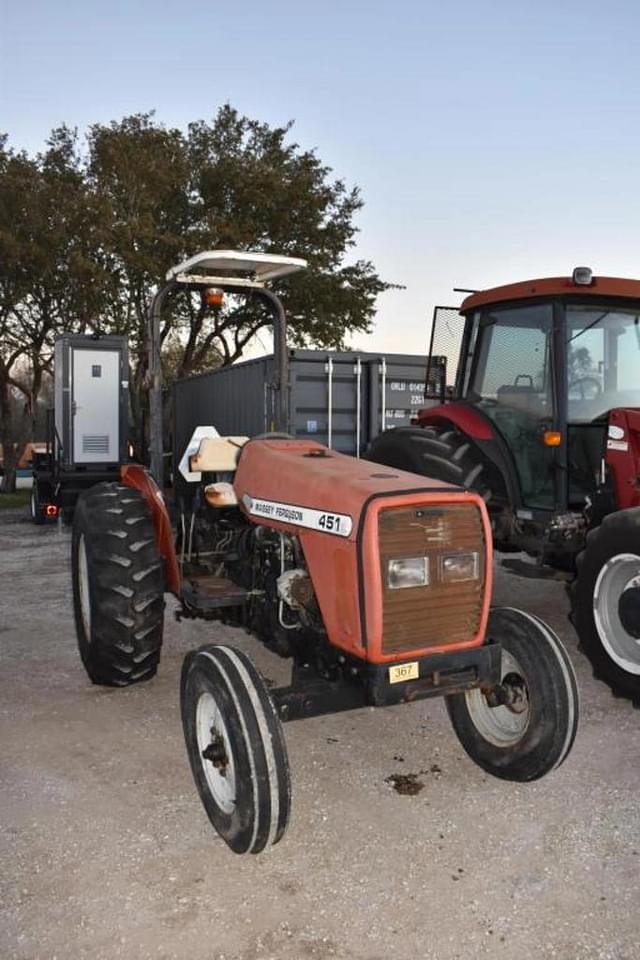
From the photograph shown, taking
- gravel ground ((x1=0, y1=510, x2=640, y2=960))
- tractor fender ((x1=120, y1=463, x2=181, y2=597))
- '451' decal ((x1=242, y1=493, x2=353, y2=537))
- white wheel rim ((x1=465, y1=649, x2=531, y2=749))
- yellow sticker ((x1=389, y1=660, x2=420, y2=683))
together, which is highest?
'451' decal ((x1=242, y1=493, x2=353, y2=537))

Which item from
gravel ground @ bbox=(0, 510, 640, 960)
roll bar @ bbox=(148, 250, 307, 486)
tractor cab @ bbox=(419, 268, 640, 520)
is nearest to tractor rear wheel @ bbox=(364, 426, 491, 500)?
tractor cab @ bbox=(419, 268, 640, 520)

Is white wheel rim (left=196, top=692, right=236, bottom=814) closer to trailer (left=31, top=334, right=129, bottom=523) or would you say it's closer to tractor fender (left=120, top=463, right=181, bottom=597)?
tractor fender (left=120, top=463, right=181, bottom=597)

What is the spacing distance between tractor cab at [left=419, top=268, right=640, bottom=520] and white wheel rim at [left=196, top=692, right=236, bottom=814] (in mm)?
2856

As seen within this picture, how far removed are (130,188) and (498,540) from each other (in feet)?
41.5

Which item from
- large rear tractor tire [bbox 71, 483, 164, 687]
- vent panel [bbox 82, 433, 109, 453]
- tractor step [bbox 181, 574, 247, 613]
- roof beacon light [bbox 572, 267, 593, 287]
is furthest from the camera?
vent panel [bbox 82, 433, 109, 453]

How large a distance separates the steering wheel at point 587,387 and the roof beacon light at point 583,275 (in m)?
0.63

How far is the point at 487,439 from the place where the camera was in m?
5.45

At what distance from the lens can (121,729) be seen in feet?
12.7

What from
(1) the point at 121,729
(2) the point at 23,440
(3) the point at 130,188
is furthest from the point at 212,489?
(2) the point at 23,440

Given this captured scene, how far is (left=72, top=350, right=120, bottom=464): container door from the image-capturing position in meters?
11.7

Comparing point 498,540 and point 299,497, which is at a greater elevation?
point 299,497

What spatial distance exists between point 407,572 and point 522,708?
2.81 feet

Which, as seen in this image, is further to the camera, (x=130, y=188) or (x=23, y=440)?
(x=23, y=440)

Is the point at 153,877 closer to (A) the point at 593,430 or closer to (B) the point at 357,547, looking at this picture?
(B) the point at 357,547
